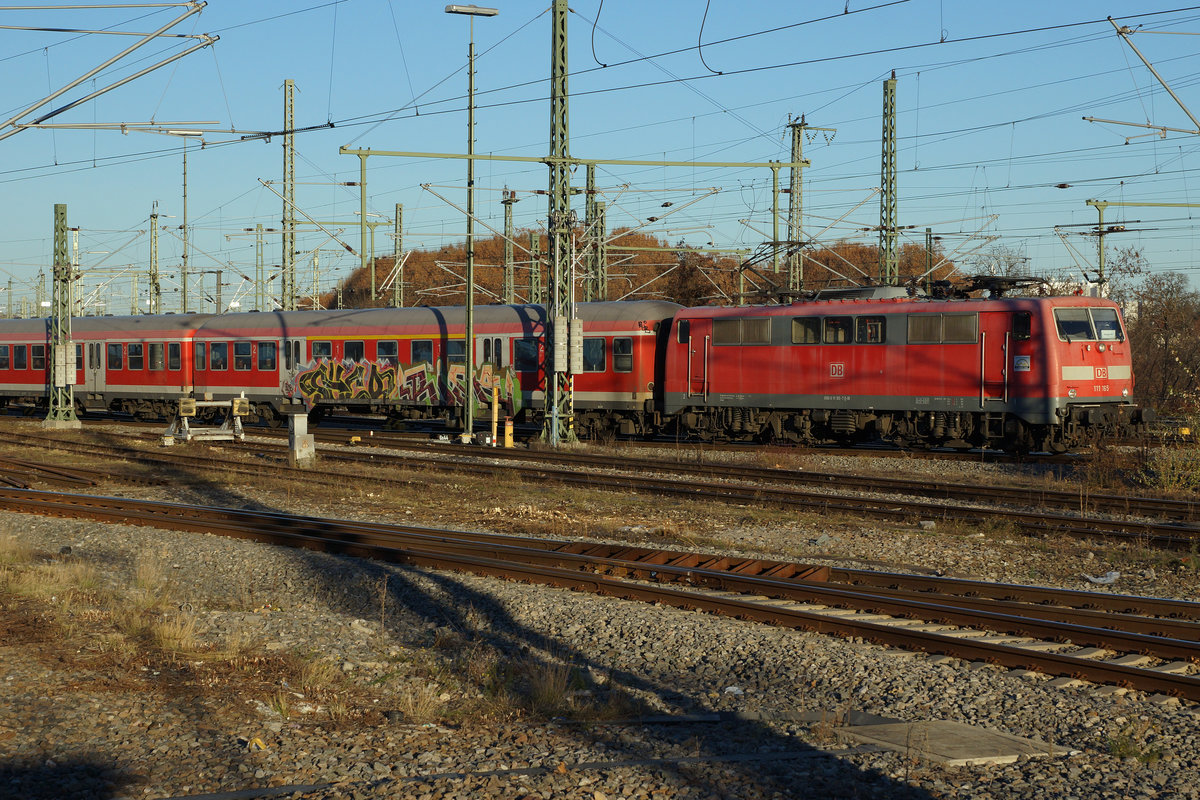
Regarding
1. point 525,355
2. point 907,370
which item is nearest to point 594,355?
point 525,355

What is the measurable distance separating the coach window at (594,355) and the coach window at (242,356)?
1192cm

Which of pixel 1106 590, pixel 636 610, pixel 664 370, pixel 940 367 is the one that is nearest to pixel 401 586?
pixel 636 610

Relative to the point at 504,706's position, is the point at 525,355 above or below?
above

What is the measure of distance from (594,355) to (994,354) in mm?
9930

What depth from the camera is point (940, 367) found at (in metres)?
23.2

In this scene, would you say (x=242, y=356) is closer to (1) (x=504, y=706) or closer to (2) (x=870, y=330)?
(2) (x=870, y=330)

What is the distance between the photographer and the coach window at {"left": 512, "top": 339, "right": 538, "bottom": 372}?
2919 cm

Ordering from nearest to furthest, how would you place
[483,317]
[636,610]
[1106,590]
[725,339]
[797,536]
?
[636,610]
[1106,590]
[797,536]
[725,339]
[483,317]

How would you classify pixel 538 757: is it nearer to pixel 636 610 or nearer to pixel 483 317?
pixel 636 610

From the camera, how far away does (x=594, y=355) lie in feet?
92.8

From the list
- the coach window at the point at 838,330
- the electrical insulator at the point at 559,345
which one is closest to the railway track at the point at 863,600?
the electrical insulator at the point at 559,345

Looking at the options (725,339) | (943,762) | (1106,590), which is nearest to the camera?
(943,762)

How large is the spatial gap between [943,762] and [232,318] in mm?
32503

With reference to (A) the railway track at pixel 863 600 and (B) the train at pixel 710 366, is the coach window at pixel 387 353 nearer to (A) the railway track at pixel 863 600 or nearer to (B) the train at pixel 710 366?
(B) the train at pixel 710 366
